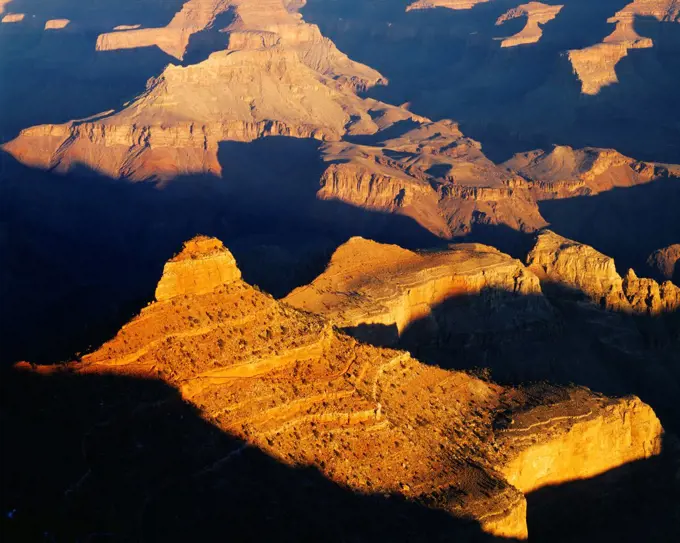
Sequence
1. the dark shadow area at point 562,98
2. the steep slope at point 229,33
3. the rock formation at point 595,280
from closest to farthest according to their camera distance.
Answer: the rock formation at point 595,280 < the dark shadow area at point 562,98 < the steep slope at point 229,33

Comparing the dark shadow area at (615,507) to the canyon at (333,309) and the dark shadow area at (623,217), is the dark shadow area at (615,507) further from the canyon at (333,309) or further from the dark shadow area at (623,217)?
the dark shadow area at (623,217)

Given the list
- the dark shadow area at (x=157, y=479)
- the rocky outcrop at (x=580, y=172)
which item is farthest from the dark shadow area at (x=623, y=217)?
the dark shadow area at (x=157, y=479)

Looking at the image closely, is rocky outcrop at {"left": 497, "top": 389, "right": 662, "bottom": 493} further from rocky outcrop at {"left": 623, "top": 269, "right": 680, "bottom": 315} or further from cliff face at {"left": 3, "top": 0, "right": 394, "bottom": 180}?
cliff face at {"left": 3, "top": 0, "right": 394, "bottom": 180}

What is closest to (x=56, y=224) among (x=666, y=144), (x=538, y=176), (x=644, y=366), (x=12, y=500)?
(x=538, y=176)

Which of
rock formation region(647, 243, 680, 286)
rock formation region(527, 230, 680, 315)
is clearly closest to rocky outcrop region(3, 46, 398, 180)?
rock formation region(647, 243, 680, 286)

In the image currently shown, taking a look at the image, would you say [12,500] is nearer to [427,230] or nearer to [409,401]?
[409,401]

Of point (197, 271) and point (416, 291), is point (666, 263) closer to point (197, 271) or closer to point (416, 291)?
point (416, 291)

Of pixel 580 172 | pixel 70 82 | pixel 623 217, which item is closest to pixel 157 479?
pixel 623 217
